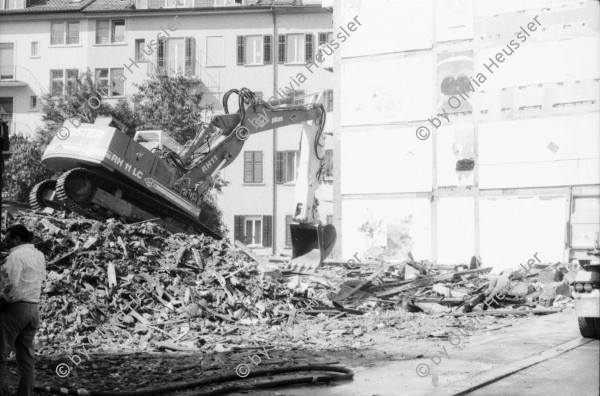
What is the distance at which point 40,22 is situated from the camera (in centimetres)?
4894

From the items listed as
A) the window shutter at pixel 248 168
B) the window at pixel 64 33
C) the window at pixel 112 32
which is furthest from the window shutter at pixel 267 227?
the window at pixel 64 33

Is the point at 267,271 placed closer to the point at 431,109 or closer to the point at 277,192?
the point at 431,109

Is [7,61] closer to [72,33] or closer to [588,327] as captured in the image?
[72,33]

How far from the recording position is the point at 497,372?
10438mm

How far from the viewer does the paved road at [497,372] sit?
30.4ft

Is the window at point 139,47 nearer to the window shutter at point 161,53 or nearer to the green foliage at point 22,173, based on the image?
the window shutter at point 161,53

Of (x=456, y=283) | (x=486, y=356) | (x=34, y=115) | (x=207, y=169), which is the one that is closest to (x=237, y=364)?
(x=486, y=356)

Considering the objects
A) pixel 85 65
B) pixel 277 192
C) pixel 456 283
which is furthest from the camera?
pixel 85 65

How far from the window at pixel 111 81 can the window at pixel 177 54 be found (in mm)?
2521

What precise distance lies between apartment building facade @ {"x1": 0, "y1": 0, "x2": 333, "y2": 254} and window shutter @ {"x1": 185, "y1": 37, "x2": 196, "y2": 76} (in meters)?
0.06

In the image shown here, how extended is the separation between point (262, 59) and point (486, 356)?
3607 cm

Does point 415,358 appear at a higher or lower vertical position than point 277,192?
lower

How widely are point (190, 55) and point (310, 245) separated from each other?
26.2m

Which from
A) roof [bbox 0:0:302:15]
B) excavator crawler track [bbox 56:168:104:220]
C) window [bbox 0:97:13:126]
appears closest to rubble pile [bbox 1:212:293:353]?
excavator crawler track [bbox 56:168:104:220]
